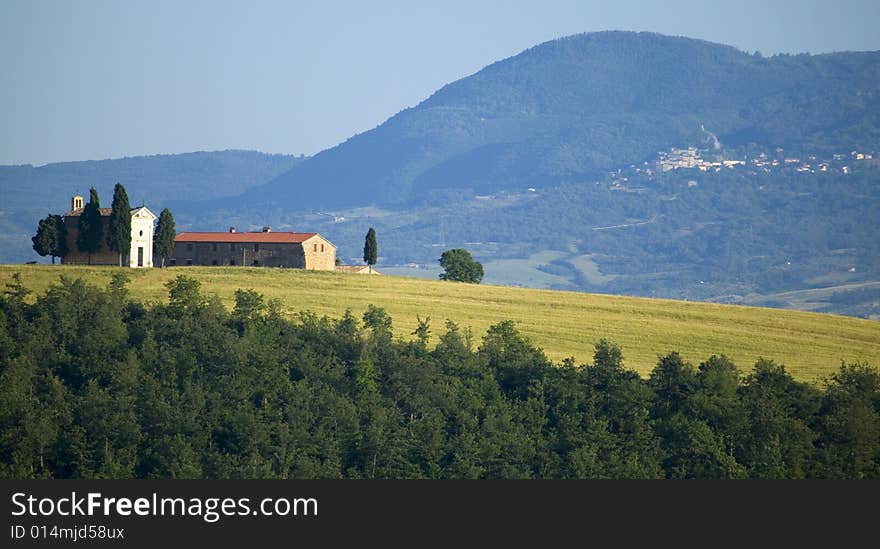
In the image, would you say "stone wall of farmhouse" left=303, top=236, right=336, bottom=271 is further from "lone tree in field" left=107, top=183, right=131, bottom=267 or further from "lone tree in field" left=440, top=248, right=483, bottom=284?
"lone tree in field" left=440, top=248, right=483, bottom=284

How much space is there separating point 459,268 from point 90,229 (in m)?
45.4

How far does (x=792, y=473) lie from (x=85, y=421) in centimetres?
3863

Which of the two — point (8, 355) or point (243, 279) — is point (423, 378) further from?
point (243, 279)

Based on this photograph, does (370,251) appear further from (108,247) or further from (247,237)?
(108,247)

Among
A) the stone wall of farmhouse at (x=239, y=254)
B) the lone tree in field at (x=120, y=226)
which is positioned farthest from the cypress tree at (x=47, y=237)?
the stone wall of farmhouse at (x=239, y=254)

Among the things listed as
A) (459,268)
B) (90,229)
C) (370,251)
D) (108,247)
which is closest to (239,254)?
(108,247)

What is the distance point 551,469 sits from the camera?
81688 mm

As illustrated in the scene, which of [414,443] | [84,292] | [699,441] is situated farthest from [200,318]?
[699,441]

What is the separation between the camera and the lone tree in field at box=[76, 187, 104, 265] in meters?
129

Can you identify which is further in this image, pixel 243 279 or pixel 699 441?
pixel 243 279

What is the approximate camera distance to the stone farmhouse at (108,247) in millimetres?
130250

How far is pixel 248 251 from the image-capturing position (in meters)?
138

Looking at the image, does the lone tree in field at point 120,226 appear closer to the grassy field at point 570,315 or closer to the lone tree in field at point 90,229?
the lone tree in field at point 90,229

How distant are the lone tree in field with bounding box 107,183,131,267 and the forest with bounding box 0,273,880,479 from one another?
19627 mm
